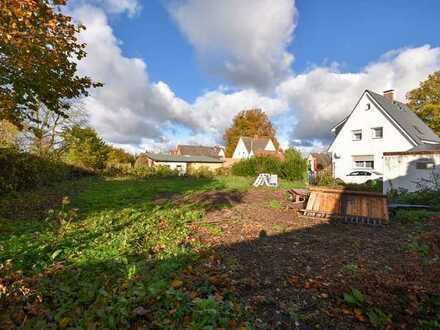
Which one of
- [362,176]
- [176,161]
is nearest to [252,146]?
[176,161]

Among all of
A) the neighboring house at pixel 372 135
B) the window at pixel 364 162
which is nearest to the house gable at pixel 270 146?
the neighboring house at pixel 372 135

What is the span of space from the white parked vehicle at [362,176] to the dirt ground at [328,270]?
1181 centimetres

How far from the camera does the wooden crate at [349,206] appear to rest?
6.88 metres

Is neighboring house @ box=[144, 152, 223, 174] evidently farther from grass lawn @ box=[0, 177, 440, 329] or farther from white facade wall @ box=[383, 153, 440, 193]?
grass lawn @ box=[0, 177, 440, 329]

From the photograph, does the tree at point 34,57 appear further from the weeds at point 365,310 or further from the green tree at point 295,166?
the green tree at point 295,166

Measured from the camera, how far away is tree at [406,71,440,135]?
24739 mm

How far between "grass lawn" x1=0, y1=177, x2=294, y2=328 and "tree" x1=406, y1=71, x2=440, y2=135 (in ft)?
99.2

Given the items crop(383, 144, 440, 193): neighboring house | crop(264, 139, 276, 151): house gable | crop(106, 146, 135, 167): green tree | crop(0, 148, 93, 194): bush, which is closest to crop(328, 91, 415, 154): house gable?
crop(383, 144, 440, 193): neighboring house

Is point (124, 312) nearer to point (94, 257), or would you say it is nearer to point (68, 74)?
point (94, 257)

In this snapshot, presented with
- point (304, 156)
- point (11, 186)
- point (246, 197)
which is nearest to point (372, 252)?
point (246, 197)

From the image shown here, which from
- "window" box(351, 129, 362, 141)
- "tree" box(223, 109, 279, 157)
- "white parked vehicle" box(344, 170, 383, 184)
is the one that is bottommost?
"white parked vehicle" box(344, 170, 383, 184)

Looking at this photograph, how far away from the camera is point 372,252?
15.2 feet

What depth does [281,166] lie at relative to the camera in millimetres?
22203

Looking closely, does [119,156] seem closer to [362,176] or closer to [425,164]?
[362,176]
